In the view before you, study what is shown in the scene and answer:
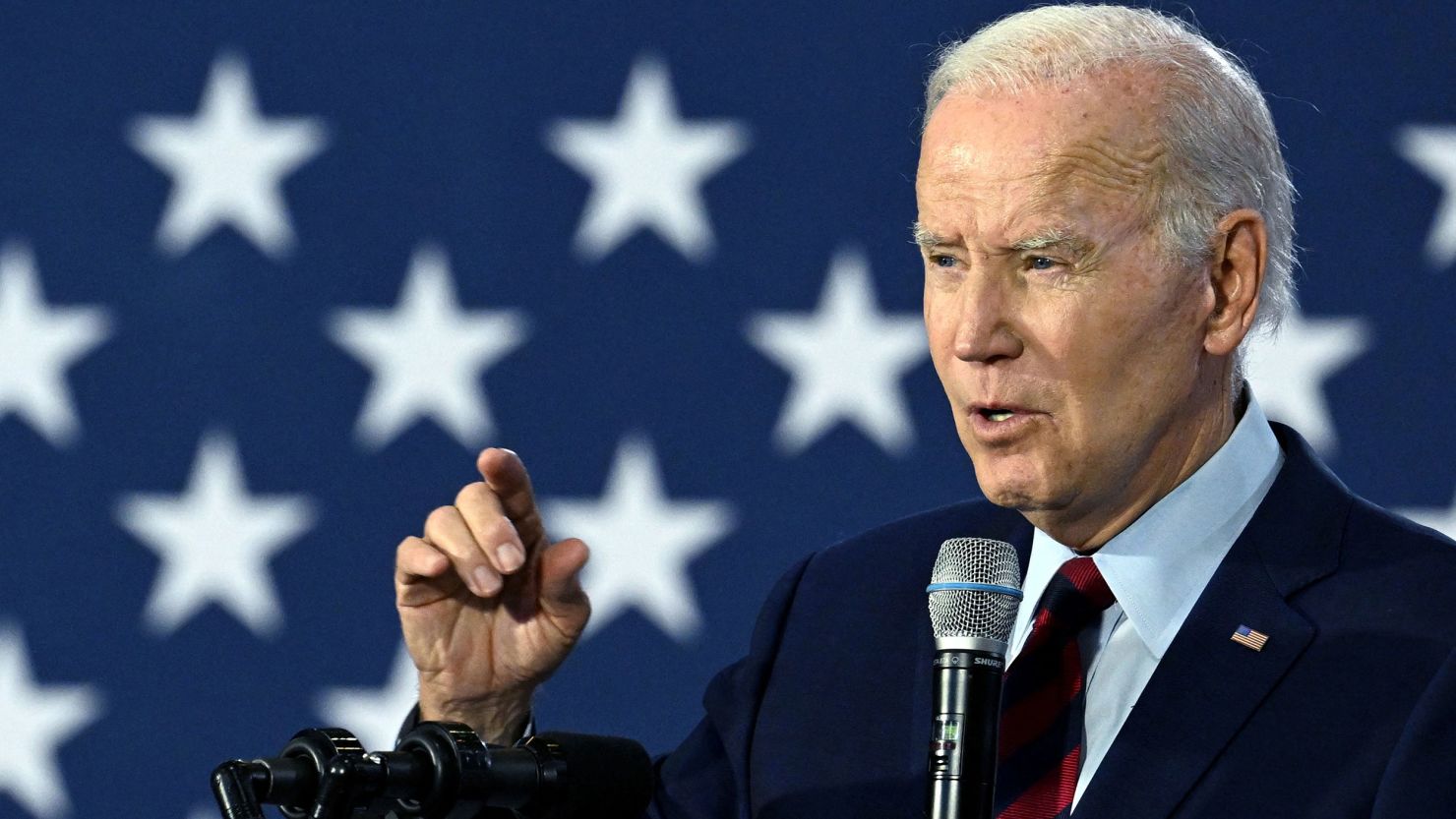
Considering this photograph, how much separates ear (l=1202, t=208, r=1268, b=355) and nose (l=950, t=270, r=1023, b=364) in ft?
0.67

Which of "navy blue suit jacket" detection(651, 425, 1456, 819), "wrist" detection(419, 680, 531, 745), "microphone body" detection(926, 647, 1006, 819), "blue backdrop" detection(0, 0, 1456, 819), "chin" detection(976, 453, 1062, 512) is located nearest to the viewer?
"microphone body" detection(926, 647, 1006, 819)

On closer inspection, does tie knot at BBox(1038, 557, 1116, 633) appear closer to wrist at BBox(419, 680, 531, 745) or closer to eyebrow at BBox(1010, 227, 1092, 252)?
eyebrow at BBox(1010, 227, 1092, 252)

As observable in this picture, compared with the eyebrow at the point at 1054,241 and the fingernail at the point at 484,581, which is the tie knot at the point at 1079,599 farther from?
the fingernail at the point at 484,581

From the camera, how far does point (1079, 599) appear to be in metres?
1.71

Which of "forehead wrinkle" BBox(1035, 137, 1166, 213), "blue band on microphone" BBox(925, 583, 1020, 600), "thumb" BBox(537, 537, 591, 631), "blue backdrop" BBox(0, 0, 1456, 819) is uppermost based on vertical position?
"blue backdrop" BBox(0, 0, 1456, 819)

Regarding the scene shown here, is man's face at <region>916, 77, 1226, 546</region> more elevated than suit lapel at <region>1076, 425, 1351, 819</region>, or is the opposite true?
man's face at <region>916, 77, 1226, 546</region>

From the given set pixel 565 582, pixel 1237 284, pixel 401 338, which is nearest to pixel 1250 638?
pixel 1237 284

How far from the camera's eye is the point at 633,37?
2.80m

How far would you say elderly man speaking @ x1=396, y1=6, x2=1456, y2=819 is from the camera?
5.21 ft

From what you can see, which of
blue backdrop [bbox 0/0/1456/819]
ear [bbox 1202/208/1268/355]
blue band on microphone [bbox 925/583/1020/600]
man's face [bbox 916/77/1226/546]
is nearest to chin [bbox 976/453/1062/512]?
man's face [bbox 916/77/1226/546]

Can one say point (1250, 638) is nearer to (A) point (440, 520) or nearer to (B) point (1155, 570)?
(B) point (1155, 570)

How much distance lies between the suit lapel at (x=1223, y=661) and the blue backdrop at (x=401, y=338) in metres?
1.02

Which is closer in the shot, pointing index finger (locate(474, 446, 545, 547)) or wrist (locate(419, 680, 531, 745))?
pointing index finger (locate(474, 446, 545, 547))

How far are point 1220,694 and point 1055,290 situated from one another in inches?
15.3
